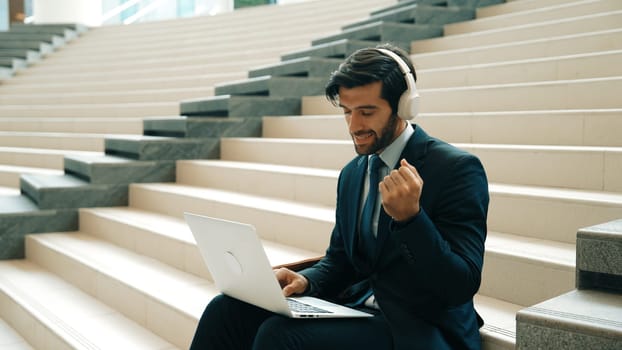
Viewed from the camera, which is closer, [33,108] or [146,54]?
[33,108]

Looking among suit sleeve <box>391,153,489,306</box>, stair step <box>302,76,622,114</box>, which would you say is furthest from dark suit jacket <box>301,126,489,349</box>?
stair step <box>302,76,622,114</box>

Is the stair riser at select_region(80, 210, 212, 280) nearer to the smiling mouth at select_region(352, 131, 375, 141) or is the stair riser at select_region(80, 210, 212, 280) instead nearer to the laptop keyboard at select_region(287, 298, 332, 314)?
the laptop keyboard at select_region(287, 298, 332, 314)

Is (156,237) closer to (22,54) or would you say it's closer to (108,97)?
(108,97)

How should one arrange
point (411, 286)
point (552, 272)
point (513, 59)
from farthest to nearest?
point (513, 59) → point (552, 272) → point (411, 286)

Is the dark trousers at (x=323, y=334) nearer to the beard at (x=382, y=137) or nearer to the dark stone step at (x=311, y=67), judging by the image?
the beard at (x=382, y=137)

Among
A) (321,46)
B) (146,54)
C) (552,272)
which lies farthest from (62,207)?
(146,54)

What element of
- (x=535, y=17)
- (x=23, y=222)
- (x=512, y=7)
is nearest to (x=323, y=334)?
(x=23, y=222)

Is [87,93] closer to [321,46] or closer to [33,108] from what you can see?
A: [33,108]

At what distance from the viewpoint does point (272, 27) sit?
28.2ft

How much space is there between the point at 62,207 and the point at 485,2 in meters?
3.55

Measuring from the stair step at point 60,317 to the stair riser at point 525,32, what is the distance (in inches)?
116

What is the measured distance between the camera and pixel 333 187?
3402mm

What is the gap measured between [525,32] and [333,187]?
1850 millimetres

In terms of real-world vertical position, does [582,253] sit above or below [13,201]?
above
